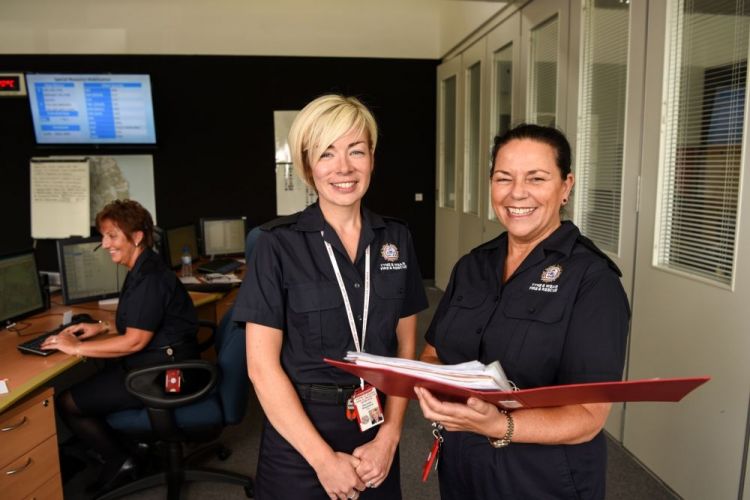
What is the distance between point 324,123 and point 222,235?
3.70 meters

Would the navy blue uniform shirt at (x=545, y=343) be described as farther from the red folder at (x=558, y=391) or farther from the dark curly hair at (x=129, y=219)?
the dark curly hair at (x=129, y=219)

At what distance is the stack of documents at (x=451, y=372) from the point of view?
0.96 m

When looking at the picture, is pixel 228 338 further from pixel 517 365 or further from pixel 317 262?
pixel 517 365

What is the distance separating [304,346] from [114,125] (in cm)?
540

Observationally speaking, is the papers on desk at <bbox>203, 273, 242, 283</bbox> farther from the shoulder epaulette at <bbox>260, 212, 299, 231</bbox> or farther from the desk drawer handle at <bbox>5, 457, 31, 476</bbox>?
the shoulder epaulette at <bbox>260, 212, 299, 231</bbox>

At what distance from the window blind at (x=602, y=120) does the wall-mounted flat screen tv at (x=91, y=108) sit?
4487mm

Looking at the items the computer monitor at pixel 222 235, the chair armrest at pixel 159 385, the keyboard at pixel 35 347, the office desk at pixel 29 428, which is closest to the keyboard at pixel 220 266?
the computer monitor at pixel 222 235

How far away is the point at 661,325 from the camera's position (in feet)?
8.46

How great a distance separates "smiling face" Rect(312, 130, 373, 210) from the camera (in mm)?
1357

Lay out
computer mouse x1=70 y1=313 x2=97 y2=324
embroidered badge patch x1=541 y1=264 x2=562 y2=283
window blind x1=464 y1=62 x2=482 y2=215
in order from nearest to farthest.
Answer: embroidered badge patch x1=541 y1=264 x2=562 y2=283
computer mouse x1=70 y1=313 x2=97 y2=324
window blind x1=464 y1=62 x2=482 y2=215

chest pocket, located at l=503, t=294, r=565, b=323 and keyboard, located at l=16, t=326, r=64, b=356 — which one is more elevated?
chest pocket, located at l=503, t=294, r=565, b=323

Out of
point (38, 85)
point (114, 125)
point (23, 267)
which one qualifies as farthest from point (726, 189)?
point (38, 85)

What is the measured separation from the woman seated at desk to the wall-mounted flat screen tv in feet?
Result: 11.5

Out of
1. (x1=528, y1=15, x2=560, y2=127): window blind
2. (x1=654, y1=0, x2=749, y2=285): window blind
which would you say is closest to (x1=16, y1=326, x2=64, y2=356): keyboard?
(x1=654, y1=0, x2=749, y2=285): window blind
